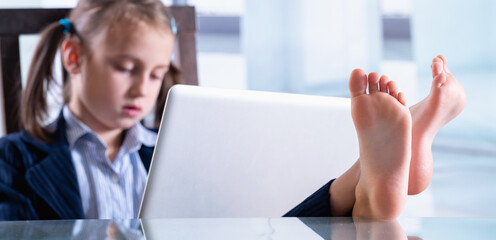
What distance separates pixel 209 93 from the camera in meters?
0.72

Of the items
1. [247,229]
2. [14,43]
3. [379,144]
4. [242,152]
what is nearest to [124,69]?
[14,43]

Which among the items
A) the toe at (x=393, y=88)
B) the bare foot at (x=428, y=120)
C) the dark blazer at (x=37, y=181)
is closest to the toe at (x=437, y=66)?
Result: the bare foot at (x=428, y=120)

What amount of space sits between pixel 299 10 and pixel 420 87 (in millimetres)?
508

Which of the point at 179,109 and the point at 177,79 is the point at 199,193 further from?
the point at 177,79

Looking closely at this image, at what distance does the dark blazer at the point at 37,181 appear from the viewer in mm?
1229

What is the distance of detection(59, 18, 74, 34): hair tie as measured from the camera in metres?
1.65

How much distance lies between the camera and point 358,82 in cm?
68

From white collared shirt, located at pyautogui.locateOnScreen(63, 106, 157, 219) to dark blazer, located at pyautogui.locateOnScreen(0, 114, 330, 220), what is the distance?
0.20 feet

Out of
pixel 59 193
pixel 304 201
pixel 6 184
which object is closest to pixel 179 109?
pixel 304 201

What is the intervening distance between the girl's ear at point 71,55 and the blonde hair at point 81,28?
0.06ft

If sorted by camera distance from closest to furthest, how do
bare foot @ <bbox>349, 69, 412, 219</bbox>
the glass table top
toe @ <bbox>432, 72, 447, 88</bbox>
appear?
the glass table top, bare foot @ <bbox>349, 69, 412, 219</bbox>, toe @ <bbox>432, 72, 447, 88</bbox>

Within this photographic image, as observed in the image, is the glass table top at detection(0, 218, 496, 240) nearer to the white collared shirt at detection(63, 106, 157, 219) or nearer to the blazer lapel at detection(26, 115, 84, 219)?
the blazer lapel at detection(26, 115, 84, 219)

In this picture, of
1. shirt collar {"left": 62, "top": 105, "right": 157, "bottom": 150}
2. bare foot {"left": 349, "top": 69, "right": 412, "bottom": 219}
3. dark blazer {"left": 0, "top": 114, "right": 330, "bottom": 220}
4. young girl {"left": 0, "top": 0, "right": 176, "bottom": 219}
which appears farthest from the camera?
shirt collar {"left": 62, "top": 105, "right": 157, "bottom": 150}

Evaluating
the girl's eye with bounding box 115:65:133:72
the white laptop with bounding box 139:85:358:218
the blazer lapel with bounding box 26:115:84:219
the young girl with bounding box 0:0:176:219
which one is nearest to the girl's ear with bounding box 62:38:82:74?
the young girl with bounding box 0:0:176:219
